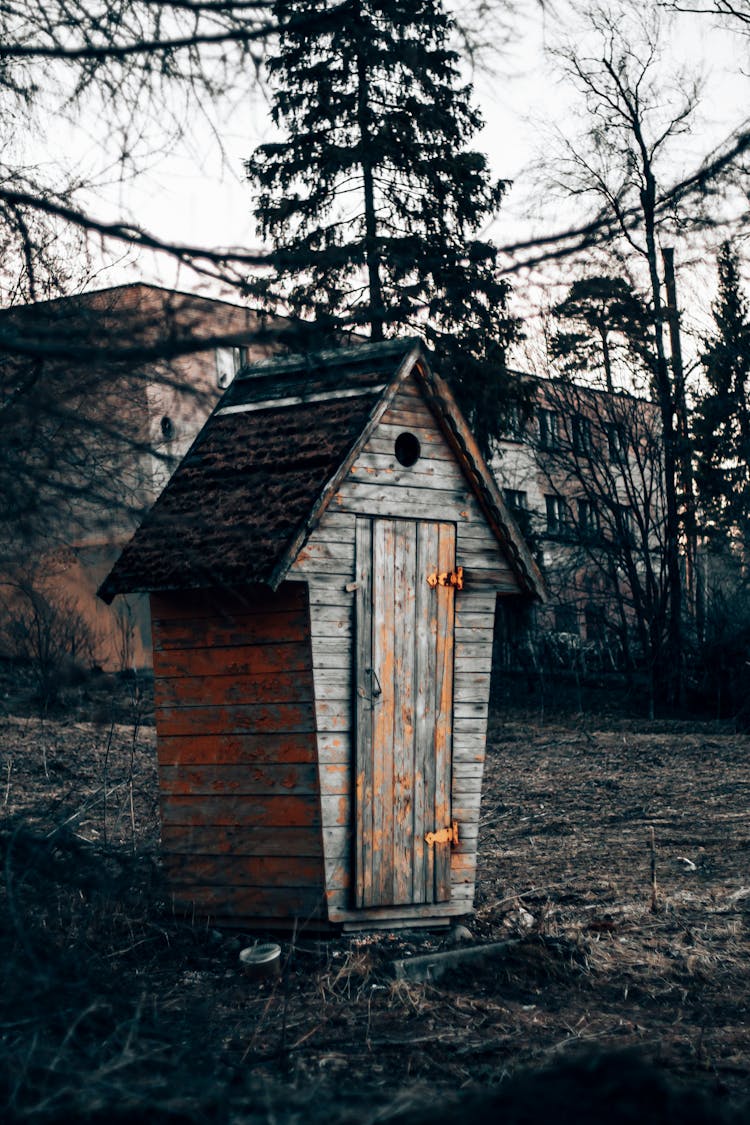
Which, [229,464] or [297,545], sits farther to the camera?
[229,464]

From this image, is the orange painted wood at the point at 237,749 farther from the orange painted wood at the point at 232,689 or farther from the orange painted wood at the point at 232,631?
the orange painted wood at the point at 232,631

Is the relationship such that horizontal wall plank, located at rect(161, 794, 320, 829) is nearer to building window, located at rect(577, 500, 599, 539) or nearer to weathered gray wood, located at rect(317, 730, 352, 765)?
weathered gray wood, located at rect(317, 730, 352, 765)

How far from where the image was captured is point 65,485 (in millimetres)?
4402

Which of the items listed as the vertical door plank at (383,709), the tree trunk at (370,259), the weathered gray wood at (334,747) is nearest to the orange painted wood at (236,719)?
the weathered gray wood at (334,747)

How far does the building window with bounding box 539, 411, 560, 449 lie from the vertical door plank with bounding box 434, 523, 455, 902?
1414 centimetres

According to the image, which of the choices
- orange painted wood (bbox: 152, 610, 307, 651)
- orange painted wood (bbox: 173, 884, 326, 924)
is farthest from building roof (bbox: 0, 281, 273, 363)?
orange painted wood (bbox: 173, 884, 326, 924)

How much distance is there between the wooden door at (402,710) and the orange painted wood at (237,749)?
1.16ft

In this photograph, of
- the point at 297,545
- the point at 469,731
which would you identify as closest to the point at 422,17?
the point at 297,545

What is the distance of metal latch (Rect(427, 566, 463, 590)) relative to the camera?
27.2 ft

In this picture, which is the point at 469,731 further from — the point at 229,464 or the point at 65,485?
the point at 65,485

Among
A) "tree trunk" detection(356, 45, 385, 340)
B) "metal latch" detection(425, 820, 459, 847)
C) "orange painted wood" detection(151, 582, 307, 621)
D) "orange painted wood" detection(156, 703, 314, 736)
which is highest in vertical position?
"tree trunk" detection(356, 45, 385, 340)

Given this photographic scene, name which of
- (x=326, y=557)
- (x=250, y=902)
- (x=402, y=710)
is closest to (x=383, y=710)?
(x=402, y=710)

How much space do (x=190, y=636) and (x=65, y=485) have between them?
3975 mm

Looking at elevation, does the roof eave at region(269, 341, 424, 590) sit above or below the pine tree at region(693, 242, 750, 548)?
below
